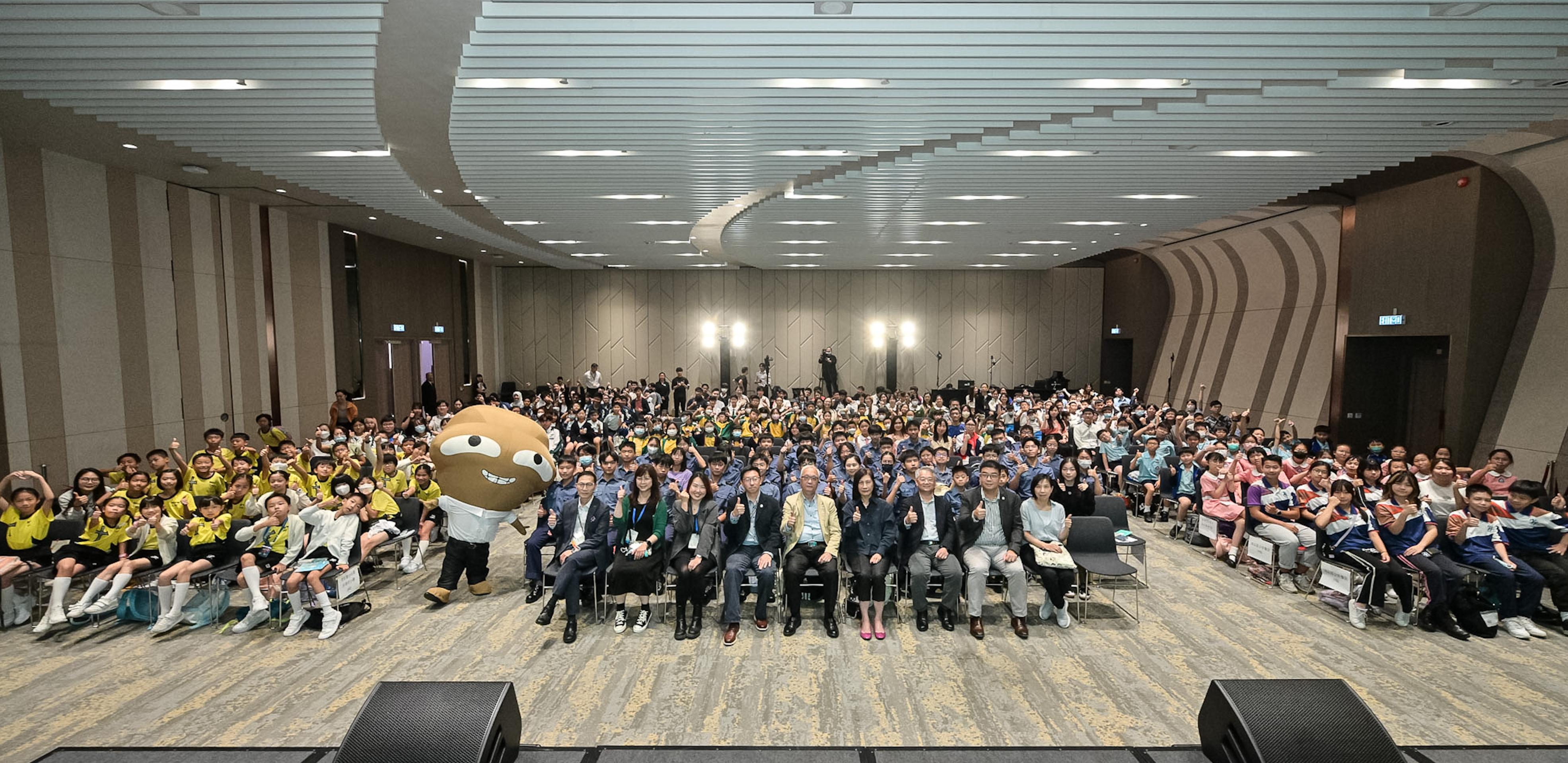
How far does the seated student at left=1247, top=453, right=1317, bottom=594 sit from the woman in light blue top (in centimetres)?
236

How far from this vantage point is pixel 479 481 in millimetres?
6309

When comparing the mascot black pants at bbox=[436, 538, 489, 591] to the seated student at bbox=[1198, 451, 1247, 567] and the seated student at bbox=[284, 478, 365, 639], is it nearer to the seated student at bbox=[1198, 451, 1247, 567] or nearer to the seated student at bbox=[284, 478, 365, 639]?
the seated student at bbox=[284, 478, 365, 639]

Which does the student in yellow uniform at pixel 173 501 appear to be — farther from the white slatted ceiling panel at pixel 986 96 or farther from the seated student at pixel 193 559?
the white slatted ceiling panel at pixel 986 96

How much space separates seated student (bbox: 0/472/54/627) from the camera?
18.7 ft

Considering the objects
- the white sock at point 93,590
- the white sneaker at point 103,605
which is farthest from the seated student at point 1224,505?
the white sock at point 93,590

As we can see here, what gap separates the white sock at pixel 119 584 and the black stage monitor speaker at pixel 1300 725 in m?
7.90

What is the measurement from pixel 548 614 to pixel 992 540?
388 centimetres

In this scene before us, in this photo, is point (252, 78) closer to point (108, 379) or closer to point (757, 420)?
point (108, 379)

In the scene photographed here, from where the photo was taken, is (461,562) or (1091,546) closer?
(1091,546)

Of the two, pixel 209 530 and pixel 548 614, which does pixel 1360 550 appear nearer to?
pixel 548 614

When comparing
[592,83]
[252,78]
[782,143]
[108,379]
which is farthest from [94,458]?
[782,143]

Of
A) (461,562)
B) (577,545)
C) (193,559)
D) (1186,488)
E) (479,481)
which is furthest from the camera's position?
(1186,488)

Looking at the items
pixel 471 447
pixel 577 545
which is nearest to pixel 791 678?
pixel 577 545

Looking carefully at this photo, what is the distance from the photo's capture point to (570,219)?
39.2ft
